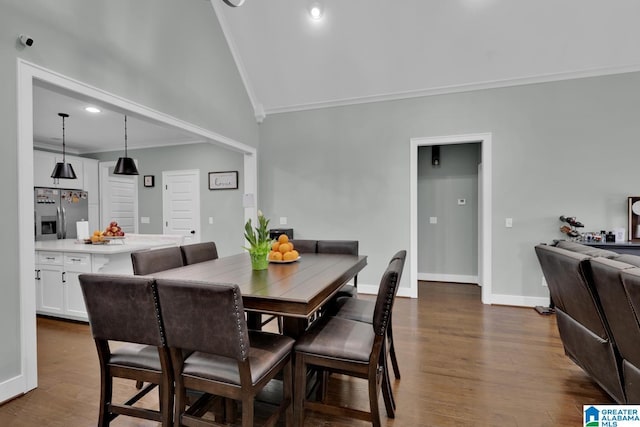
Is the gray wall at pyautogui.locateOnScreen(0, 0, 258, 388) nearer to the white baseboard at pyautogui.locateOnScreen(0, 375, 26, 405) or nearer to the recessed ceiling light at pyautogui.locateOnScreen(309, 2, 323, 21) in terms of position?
the white baseboard at pyautogui.locateOnScreen(0, 375, 26, 405)

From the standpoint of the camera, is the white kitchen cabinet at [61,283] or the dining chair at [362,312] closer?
the dining chair at [362,312]

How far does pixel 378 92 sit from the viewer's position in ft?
14.1

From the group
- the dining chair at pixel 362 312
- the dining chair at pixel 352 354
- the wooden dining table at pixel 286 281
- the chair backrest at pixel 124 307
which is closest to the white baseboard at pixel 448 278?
the wooden dining table at pixel 286 281

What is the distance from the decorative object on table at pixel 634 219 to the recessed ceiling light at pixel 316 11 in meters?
4.14

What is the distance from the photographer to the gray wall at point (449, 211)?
4941mm

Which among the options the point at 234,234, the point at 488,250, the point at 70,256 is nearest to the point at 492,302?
the point at 488,250

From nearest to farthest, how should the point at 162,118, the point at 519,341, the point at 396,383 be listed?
1. the point at 396,383
2. the point at 519,341
3. the point at 162,118

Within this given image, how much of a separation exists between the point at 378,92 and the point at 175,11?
8.53 feet

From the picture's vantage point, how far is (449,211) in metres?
5.06

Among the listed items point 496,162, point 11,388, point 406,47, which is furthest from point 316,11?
point 11,388

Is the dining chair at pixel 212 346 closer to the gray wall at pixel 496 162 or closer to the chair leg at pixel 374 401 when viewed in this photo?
the chair leg at pixel 374 401

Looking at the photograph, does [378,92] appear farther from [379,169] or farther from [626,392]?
[626,392]

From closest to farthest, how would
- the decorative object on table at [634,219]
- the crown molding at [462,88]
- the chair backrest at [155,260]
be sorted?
the chair backrest at [155,260] < the decorative object on table at [634,219] < the crown molding at [462,88]

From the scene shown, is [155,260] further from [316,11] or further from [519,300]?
[519,300]
